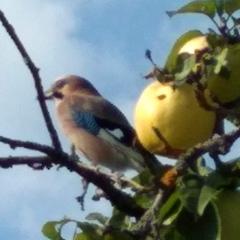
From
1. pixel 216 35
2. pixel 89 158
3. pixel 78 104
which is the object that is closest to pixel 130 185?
pixel 216 35

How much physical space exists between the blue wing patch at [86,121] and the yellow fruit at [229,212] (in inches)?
164

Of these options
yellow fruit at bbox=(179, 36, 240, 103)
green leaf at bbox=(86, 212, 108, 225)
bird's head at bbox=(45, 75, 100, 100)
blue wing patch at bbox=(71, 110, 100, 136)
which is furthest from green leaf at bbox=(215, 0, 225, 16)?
bird's head at bbox=(45, 75, 100, 100)

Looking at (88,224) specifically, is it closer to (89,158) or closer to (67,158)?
(67,158)

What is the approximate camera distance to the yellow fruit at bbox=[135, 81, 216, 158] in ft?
6.17

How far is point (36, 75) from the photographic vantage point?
1.63 meters

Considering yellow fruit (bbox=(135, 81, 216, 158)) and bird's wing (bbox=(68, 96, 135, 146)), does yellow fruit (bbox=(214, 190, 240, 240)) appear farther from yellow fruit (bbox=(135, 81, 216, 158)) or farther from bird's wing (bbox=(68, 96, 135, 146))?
bird's wing (bbox=(68, 96, 135, 146))

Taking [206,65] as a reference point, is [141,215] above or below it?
below

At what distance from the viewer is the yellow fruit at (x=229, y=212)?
1.73 meters

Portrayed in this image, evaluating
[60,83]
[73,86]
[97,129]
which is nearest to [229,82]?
[97,129]

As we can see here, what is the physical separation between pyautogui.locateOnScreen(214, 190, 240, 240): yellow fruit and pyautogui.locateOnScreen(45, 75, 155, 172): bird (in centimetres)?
288

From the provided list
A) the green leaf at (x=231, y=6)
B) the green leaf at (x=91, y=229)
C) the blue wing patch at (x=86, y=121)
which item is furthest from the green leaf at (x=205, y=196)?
the blue wing patch at (x=86, y=121)

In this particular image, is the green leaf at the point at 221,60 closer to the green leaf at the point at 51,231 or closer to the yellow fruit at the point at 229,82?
the yellow fruit at the point at 229,82

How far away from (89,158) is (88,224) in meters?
3.83

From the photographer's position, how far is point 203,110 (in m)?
1.88
